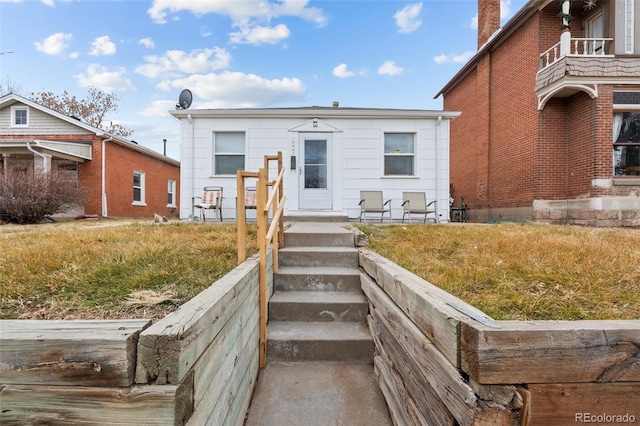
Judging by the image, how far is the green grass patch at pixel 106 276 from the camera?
75.8 inches

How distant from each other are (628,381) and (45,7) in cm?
1353

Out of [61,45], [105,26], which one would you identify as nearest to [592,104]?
[105,26]

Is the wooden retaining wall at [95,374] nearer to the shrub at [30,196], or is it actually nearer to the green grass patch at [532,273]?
the green grass patch at [532,273]

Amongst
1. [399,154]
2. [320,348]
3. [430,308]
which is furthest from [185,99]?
[430,308]

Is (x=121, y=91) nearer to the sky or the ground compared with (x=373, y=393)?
nearer to the sky

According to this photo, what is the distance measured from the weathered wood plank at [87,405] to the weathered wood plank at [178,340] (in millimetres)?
48

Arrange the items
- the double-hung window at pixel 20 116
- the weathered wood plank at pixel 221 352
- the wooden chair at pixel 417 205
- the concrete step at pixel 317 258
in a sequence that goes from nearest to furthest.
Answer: the weathered wood plank at pixel 221 352, the concrete step at pixel 317 258, the wooden chair at pixel 417 205, the double-hung window at pixel 20 116

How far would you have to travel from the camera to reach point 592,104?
8.10m

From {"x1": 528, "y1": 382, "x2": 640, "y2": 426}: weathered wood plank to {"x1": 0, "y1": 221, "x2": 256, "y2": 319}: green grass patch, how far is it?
1.92 m

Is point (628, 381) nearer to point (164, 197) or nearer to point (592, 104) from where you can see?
point (592, 104)

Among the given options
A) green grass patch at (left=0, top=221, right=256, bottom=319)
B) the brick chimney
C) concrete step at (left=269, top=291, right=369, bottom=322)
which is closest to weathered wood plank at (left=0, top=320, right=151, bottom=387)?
green grass patch at (left=0, top=221, right=256, bottom=319)

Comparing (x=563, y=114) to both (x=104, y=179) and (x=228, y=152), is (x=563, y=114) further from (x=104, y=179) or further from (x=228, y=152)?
(x=104, y=179)

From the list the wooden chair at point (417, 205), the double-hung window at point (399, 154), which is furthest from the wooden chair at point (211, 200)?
the wooden chair at point (417, 205)

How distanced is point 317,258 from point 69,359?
2.69 meters
